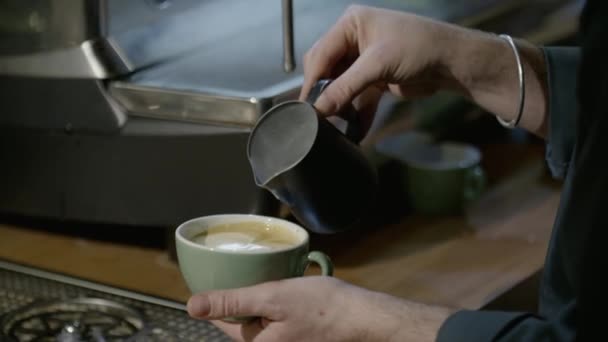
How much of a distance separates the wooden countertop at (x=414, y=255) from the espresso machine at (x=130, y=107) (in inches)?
2.1

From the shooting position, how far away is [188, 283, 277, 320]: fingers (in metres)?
0.86

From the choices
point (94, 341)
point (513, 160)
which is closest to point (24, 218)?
point (94, 341)

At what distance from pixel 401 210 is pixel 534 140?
37 centimetres

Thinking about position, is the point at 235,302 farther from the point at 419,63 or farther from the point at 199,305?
the point at 419,63

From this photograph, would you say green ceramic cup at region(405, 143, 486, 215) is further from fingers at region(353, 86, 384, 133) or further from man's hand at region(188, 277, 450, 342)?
man's hand at region(188, 277, 450, 342)

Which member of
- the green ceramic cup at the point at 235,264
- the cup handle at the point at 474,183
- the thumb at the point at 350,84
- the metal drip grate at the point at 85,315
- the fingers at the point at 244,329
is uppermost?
the thumb at the point at 350,84

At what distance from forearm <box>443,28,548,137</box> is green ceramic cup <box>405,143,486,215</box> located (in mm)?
303

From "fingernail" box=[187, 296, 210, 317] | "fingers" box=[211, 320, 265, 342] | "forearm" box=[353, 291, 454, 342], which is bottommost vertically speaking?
"fingers" box=[211, 320, 265, 342]

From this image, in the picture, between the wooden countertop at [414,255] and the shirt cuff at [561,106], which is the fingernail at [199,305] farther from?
the shirt cuff at [561,106]

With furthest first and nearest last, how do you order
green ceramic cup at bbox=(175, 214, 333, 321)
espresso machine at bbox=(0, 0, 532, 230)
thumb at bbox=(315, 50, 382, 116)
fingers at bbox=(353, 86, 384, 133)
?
espresso machine at bbox=(0, 0, 532, 230), fingers at bbox=(353, 86, 384, 133), thumb at bbox=(315, 50, 382, 116), green ceramic cup at bbox=(175, 214, 333, 321)

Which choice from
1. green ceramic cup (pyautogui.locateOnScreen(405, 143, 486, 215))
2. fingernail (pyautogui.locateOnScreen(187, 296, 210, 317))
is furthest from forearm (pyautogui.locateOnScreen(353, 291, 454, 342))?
green ceramic cup (pyautogui.locateOnScreen(405, 143, 486, 215))

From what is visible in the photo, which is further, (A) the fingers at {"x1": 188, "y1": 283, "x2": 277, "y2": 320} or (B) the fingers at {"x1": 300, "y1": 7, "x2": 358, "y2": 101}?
(B) the fingers at {"x1": 300, "y1": 7, "x2": 358, "y2": 101}

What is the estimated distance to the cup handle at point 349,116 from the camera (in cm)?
98

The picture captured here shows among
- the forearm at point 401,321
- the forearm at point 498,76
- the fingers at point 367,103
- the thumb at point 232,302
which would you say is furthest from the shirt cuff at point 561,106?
the thumb at point 232,302
